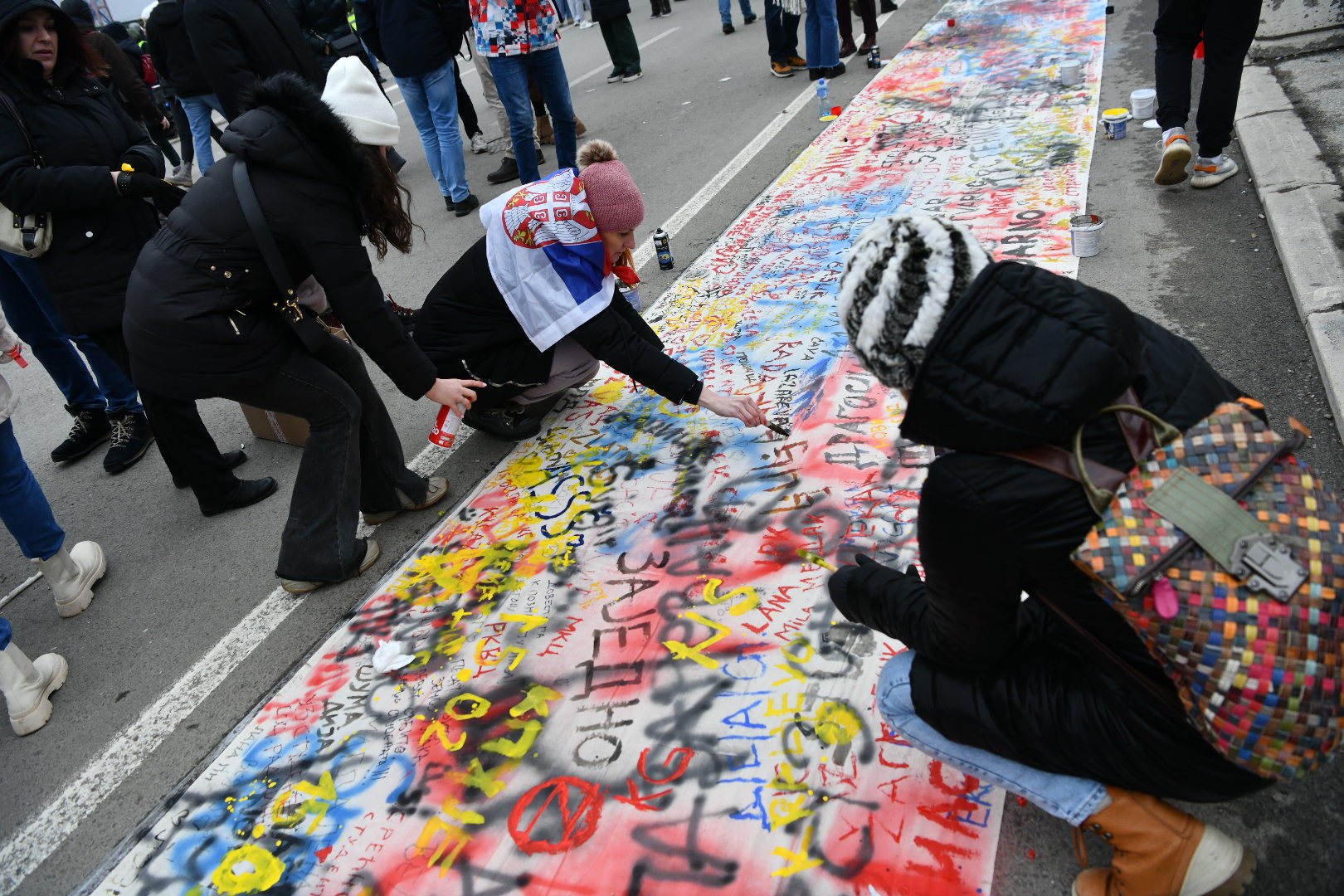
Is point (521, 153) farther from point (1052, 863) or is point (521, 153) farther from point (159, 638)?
point (1052, 863)

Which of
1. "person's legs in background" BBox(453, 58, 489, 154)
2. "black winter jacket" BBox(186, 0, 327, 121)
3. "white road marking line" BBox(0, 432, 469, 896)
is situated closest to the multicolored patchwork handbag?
"white road marking line" BBox(0, 432, 469, 896)

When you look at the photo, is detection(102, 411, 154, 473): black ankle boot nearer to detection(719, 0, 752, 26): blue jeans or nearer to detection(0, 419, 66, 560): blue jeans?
detection(0, 419, 66, 560): blue jeans

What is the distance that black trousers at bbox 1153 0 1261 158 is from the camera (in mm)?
3988

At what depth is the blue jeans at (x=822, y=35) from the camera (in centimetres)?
718

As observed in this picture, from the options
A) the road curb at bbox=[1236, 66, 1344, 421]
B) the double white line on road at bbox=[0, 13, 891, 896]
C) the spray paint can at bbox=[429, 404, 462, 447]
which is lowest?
the double white line on road at bbox=[0, 13, 891, 896]

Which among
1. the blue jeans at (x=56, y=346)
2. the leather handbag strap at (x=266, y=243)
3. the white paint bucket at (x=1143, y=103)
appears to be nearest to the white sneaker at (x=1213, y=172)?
the white paint bucket at (x=1143, y=103)

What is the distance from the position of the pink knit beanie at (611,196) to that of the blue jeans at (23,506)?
206cm

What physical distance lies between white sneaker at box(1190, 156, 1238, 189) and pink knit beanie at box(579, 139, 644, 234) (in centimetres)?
303

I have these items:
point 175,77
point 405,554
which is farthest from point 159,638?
point 175,77

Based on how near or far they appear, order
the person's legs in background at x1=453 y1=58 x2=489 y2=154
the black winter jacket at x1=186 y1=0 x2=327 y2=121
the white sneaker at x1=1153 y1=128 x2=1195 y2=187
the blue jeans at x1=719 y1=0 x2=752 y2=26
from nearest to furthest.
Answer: the white sneaker at x1=1153 y1=128 x2=1195 y2=187 → the black winter jacket at x1=186 y1=0 x2=327 y2=121 → the person's legs in background at x1=453 y1=58 x2=489 y2=154 → the blue jeans at x1=719 y1=0 x2=752 y2=26

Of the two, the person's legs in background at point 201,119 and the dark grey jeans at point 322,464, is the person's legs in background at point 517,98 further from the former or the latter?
the dark grey jeans at point 322,464

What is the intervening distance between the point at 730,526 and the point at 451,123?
14.5ft

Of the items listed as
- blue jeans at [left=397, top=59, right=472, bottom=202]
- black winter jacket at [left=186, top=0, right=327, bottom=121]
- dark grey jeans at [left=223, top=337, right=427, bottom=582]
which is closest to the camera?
dark grey jeans at [left=223, top=337, right=427, bottom=582]

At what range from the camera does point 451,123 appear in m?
6.04
